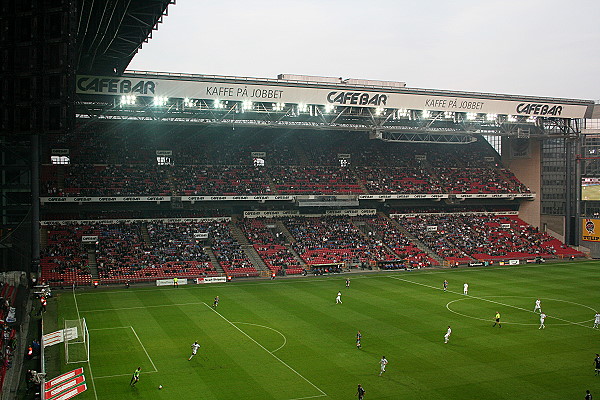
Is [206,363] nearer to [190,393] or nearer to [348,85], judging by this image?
[190,393]

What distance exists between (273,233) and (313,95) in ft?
54.8

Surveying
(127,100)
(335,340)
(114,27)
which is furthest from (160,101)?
(335,340)

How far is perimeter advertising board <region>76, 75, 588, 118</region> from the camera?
4843 centimetres

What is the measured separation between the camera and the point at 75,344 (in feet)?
93.5

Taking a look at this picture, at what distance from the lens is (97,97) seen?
5000cm

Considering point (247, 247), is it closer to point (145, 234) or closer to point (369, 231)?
point (145, 234)

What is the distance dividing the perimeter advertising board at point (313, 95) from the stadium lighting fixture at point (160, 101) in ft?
1.07

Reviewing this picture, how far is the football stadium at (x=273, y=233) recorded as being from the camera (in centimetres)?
2511

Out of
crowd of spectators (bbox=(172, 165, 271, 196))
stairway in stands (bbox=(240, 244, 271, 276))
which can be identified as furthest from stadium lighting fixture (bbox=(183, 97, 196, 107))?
stairway in stands (bbox=(240, 244, 271, 276))

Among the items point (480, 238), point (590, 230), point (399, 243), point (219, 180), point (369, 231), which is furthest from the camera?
point (590, 230)

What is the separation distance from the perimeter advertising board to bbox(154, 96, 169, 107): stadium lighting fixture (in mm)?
326

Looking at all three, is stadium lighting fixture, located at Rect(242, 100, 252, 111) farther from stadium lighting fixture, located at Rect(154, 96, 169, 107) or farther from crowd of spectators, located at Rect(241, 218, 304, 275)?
crowd of spectators, located at Rect(241, 218, 304, 275)

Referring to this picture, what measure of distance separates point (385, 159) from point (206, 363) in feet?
176

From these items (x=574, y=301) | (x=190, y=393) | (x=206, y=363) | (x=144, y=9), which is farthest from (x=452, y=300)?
(x=144, y=9)
